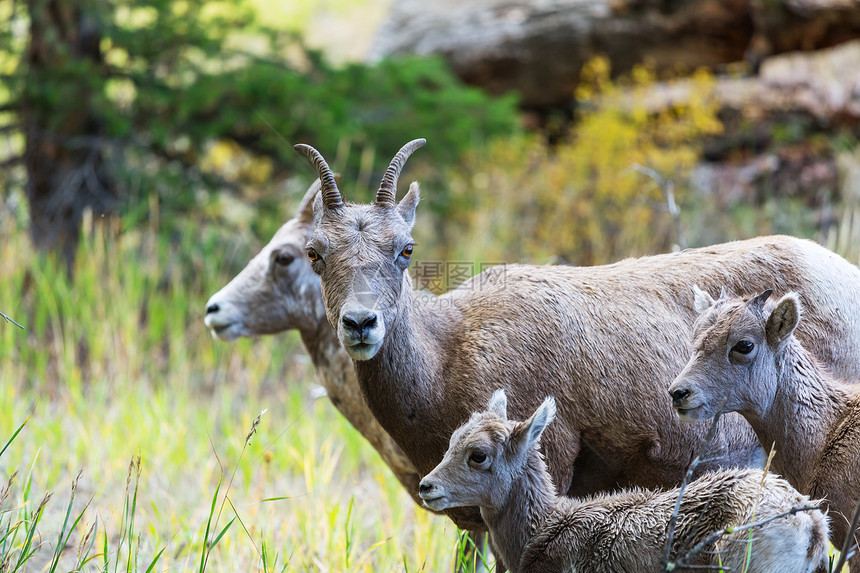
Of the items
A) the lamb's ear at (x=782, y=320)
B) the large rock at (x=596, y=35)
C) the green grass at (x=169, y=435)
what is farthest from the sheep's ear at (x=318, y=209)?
the large rock at (x=596, y=35)

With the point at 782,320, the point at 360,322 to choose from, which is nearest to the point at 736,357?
the point at 782,320

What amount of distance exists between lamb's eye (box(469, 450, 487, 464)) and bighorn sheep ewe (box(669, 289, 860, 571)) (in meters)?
0.78

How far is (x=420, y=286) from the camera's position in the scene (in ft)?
18.5

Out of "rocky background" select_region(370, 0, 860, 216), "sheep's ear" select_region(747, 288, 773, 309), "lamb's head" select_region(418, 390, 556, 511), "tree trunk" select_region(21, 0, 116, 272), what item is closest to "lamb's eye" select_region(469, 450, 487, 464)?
"lamb's head" select_region(418, 390, 556, 511)

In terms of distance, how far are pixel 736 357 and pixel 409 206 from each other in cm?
169

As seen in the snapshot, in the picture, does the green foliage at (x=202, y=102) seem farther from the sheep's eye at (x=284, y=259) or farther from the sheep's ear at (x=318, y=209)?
the sheep's ear at (x=318, y=209)

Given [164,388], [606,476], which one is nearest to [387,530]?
[606,476]

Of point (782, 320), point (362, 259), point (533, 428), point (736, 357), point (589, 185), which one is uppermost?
point (362, 259)

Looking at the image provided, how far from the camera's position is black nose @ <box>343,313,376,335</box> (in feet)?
11.6

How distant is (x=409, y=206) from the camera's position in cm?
419

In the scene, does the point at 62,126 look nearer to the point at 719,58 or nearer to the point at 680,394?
the point at 680,394

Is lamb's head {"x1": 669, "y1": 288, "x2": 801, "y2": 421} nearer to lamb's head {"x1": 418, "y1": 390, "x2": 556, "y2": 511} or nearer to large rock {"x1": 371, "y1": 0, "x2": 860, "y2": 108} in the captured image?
lamb's head {"x1": 418, "y1": 390, "x2": 556, "y2": 511}

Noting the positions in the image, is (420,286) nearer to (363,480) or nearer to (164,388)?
(363,480)

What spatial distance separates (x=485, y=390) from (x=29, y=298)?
672 centimetres
